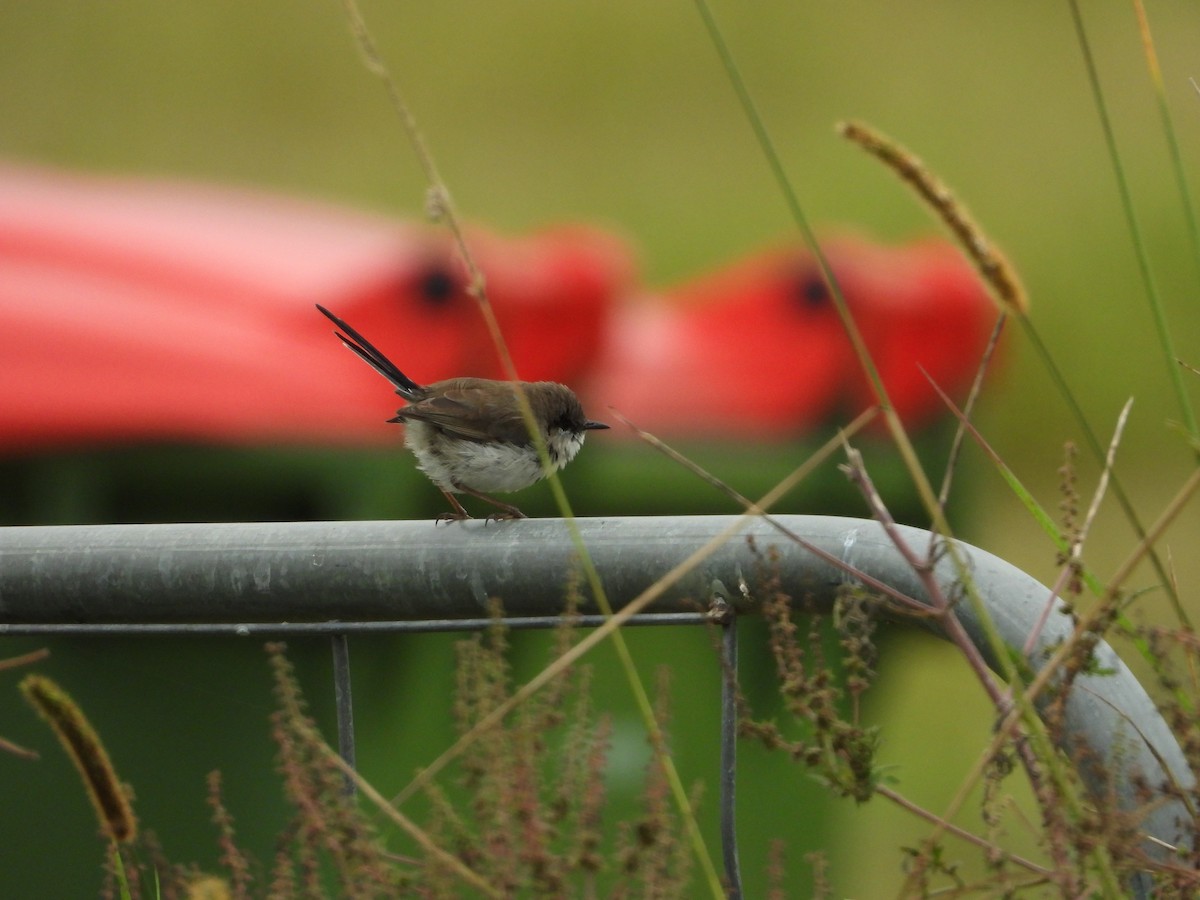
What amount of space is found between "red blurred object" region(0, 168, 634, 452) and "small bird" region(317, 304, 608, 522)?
1.87 feet

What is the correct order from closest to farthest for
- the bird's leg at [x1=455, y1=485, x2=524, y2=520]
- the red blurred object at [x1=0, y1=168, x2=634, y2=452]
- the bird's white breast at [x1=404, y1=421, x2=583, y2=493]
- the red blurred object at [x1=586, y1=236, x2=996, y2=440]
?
the bird's leg at [x1=455, y1=485, x2=524, y2=520] → the bird's white breast at [x1=404, y1=421, x2=583, y2=493] → the red blurred object at [x1=0, y1=168, x2=634, y2=452] → the red blurred object at [x1=586, y1=236, x2=996, y2=440]

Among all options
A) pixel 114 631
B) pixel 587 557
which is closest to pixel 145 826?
pixel 114 631

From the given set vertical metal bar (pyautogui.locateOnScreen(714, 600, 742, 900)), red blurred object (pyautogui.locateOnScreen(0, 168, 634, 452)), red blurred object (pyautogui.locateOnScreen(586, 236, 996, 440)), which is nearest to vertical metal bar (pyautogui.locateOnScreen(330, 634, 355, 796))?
vertical metal bar (pyautogui.locateOnScreen(714, 600, 742, 900))

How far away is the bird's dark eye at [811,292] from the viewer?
15.2 ft

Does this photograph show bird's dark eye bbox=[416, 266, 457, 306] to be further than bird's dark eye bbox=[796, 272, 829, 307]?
No

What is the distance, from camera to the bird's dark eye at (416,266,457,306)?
12.9 ft

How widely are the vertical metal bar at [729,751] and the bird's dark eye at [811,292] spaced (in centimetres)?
320

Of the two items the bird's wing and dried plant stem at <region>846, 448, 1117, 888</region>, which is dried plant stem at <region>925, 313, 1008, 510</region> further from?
the bird's wing

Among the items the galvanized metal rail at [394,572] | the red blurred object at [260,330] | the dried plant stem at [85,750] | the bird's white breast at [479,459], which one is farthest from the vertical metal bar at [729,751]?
the red blurred object at [260,330]

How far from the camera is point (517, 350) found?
13.6 feet

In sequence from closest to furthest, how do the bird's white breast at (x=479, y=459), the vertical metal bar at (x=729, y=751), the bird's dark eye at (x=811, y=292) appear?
the vertical metal bar at (x=729, y=751)
the bird's white breast at (x=479, y=459)
the bird's dark eye at (x=811, y=292)

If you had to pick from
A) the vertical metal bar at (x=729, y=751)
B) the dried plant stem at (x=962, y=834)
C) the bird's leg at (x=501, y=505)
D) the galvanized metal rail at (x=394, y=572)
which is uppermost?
the bird's leg at (x=501, y=505)

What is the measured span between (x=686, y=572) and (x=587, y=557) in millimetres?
117

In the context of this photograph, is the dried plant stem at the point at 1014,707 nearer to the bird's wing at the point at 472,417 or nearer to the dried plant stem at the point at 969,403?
→ the dried plant stem at the point at 969,403
